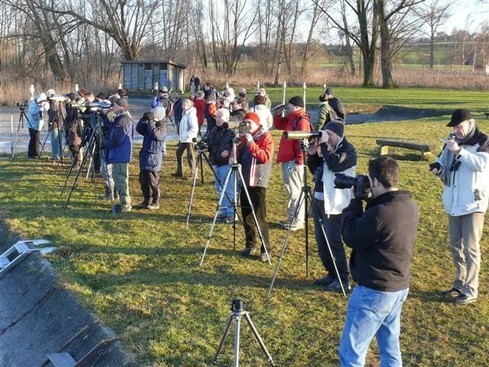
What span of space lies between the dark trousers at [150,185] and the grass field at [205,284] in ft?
0.91

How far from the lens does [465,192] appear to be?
615cm

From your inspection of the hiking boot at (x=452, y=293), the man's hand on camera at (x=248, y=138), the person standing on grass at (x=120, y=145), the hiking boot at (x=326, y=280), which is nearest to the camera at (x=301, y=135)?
the man's hand on camera at (x=248, y=138)

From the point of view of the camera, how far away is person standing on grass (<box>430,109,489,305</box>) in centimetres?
599

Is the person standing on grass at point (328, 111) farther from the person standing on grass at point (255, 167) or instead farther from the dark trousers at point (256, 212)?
the dark trousers at point (256, 212)

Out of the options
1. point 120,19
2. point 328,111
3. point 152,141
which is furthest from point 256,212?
point 120,19

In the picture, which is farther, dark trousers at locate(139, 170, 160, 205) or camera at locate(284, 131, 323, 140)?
dark trousers at locate(139, 170, 160, 205)

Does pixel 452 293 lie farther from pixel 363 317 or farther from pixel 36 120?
pixel 36 120

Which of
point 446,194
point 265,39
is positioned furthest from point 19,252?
point 265,39

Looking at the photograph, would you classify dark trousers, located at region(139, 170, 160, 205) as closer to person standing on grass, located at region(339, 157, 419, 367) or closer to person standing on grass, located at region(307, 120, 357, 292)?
person standing on grass, located at region(307, 120, 357, 292)

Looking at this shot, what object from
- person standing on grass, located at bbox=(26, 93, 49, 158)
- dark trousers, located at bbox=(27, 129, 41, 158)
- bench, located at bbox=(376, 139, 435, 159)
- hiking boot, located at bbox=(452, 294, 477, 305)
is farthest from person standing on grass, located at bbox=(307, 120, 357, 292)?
dark trousers, located at bbox=(27, 129, 41, 158)

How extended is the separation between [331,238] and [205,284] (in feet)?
5.19

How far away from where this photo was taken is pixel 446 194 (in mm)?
6324

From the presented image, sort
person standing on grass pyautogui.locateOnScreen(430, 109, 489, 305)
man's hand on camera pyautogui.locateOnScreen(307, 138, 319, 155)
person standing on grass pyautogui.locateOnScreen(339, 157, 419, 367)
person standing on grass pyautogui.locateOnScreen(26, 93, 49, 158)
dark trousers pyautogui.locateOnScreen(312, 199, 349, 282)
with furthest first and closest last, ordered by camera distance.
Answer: person standing on grass pyautogui.locateOnScreen(26, 93, 49, 158)
dark trousers pyautogui.locateOnScreen(312, 199, 349, 282)
man's hand on camera pyautogui.locateOnScreen(307, 138, 319, 155)
person standing on grass pyautogui.locateOnScreen(430, 109, 489, 305)
person standing on grass pyautogui.locateOnScreen(339, 157, 419, 367)

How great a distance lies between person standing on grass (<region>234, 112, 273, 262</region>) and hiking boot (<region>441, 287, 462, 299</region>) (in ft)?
7.39
